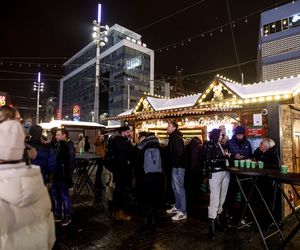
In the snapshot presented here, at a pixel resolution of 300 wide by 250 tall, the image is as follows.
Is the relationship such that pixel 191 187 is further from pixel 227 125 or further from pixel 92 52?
pixel 92 52

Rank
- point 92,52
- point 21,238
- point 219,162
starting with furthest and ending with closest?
point 92,52
point 219,162
point 21,238

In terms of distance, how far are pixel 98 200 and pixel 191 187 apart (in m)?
2.99

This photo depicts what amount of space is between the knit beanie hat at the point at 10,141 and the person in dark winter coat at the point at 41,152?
345 cm

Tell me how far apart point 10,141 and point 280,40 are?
5506 centimetres

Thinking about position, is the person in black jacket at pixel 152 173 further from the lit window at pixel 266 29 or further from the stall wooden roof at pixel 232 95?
the lit window at pixel 266 29

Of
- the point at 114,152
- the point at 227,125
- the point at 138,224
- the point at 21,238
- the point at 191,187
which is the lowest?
the point at 138,224

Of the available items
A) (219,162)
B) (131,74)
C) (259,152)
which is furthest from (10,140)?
(131,74)

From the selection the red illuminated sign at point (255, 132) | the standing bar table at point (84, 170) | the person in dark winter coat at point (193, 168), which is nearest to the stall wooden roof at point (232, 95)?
the red illuminated sign at point (255, 132)

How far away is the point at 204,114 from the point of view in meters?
10.4

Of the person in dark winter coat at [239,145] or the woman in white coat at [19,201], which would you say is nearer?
the woman in white coat at [19,201]

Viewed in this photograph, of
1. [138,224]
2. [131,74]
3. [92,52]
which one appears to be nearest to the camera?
[138,224]

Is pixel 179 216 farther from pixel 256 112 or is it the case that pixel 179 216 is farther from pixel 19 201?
pixel 19 201

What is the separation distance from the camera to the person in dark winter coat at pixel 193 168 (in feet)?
22.4

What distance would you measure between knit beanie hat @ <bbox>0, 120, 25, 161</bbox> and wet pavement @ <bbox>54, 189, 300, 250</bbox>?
3.43m
